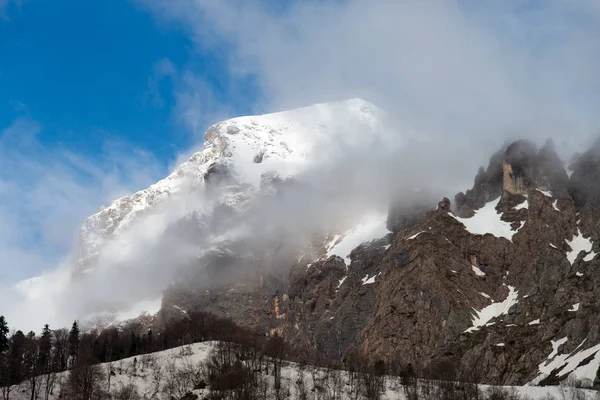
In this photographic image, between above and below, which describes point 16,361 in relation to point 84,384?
above

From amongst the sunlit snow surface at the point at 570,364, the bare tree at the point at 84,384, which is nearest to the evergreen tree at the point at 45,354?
the bare tree at the point at 84,384

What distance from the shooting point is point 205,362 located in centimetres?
14575

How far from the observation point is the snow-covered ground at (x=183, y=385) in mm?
121219

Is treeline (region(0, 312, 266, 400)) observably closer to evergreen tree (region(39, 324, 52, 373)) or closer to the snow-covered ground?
evergreen tree (region(39, 324, 52, 373))

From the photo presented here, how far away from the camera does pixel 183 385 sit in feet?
418

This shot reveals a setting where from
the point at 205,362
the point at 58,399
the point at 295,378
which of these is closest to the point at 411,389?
the point at 295,378

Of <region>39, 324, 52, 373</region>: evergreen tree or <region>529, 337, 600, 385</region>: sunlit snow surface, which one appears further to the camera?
<region>529, 337, 600, 385</region>: sunlit snow surface

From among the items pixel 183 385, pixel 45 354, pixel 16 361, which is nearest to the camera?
pixel 16 361

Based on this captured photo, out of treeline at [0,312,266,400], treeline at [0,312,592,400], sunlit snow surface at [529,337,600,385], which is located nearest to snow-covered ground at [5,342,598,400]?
treeline at [0,312,592,400]

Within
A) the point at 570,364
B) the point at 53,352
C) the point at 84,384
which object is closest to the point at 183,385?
the point at 84,384

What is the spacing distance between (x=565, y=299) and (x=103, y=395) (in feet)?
450

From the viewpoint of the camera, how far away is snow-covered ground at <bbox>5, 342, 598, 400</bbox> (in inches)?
4772

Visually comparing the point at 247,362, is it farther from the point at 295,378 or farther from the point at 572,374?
the point at 572,374

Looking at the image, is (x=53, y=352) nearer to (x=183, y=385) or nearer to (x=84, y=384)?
(x=183, y=385)
